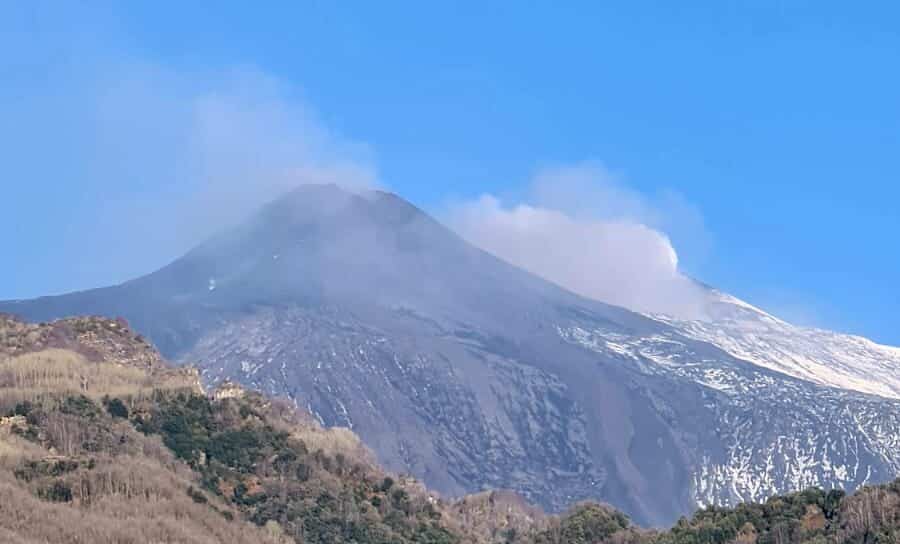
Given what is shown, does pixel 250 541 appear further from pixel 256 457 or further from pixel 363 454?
pixel 363 454

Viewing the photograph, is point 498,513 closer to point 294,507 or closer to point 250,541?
point 294,507

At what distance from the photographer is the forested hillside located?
83250mm

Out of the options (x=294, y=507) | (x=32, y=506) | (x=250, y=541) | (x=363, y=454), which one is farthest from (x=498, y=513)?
(x=32, y=506)

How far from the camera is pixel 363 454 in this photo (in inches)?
5295

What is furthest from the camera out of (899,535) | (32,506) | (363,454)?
(363,454)

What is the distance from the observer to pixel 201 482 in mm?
102688

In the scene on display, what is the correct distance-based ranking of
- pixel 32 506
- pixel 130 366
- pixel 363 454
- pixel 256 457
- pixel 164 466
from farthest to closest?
1. pixel 363 454
2. pixel 130 366
3. pixel 256 457
4. pixel 164 466
5. pixel 32 506

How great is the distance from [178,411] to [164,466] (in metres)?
12.8

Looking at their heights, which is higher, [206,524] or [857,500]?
[857,500]

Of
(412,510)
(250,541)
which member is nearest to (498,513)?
(412,510)

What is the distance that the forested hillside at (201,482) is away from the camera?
A: 83250 millimetres

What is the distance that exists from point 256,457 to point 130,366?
17.7 m

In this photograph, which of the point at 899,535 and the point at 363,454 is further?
the point at 363,454

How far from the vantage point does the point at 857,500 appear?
84062mm
